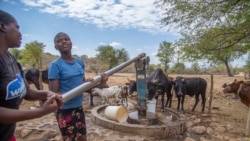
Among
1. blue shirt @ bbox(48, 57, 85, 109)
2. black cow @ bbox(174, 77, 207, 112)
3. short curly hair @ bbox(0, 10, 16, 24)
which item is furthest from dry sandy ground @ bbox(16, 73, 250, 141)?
short curly hair @ bbox(0, 10, 16, 24)

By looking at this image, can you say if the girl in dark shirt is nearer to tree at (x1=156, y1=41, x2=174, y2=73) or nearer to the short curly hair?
the short curly hair

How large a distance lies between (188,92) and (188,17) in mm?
3186

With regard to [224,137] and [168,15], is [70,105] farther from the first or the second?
[168,15]

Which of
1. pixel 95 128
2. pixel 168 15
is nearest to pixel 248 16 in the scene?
pixel 168 15

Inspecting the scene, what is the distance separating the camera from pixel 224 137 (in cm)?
603

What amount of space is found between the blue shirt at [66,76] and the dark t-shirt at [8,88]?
962mm

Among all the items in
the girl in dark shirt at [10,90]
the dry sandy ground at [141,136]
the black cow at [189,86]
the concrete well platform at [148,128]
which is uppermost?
the girl in dark shirt at [10,90]

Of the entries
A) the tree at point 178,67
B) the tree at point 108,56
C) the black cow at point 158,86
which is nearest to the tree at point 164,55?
the tree at point 178,67

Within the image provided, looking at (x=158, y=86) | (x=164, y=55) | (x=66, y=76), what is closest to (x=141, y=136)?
(x=66, y=76)

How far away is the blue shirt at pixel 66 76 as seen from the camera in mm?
2740

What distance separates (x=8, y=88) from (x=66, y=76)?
1.21 m

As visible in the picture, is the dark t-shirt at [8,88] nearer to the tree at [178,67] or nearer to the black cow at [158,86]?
the black cow at [158,86]

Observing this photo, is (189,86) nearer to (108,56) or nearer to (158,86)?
(158,86)

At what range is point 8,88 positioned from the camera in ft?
5.14
